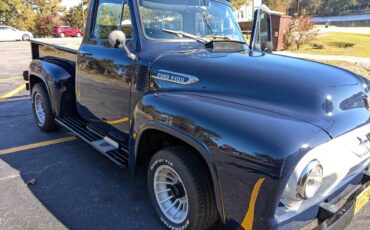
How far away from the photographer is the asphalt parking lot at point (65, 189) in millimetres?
3043

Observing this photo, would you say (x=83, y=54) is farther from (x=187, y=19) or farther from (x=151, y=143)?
(x=151, y=143)

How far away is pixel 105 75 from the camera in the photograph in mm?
3598

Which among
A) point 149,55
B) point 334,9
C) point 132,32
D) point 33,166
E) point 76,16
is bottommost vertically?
point 33,166

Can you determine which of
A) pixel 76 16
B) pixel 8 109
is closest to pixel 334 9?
pixel 76 16

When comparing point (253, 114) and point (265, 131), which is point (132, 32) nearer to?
point (253, 114)

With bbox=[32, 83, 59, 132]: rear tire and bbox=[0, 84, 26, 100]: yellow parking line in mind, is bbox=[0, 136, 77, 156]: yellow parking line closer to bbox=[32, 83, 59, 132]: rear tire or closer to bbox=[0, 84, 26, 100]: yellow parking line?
bbox=[32, 83, 59, 132]: rear tire

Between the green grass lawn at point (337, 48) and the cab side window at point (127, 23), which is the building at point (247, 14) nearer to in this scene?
the cab side window at point (127, 23)

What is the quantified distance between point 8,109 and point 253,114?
5962 millimetres

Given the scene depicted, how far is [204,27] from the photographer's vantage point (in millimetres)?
3490

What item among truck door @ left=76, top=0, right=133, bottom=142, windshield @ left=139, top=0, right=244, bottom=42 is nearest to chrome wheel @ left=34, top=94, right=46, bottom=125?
truck door @ left=76, top=0, right=133, bottom=142

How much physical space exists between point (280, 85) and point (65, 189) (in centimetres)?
246

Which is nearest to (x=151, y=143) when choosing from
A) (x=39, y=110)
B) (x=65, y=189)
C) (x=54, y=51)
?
(x=65, y=189)

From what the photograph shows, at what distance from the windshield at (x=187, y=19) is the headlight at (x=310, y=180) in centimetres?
187

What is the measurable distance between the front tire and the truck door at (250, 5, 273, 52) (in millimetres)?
1902
